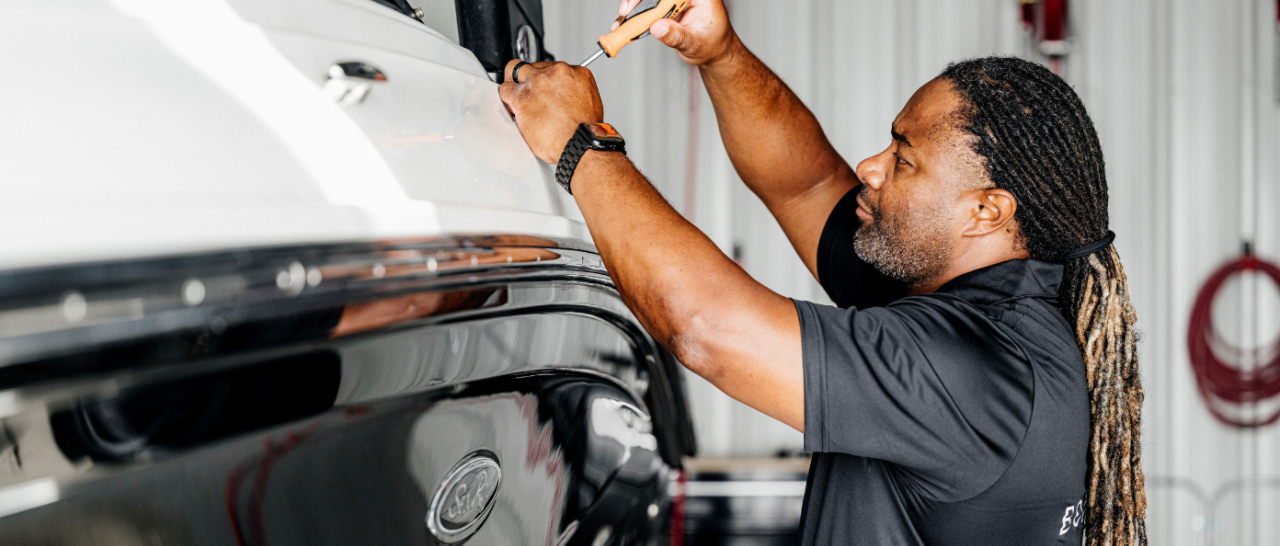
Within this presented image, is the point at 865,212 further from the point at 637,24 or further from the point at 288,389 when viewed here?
the point at 288,389

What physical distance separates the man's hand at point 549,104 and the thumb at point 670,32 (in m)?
0.17

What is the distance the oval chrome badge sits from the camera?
2.25 ft

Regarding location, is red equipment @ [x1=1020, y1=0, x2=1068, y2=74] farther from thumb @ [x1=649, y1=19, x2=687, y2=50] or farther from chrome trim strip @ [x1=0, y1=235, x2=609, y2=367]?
chrome trim strip @ [x1=0, y1=235, x2=609, y2=367]

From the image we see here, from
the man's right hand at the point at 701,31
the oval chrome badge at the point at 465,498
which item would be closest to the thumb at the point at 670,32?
the man's right hand at the point at 701,31

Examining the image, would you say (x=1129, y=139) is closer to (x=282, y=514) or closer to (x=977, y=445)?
(x=977, y=445)

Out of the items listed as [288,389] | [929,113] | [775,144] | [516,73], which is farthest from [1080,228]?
[288,389]

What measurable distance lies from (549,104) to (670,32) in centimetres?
36

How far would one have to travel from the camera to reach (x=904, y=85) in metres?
3.04

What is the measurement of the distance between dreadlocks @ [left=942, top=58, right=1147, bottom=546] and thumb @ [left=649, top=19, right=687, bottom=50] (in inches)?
16.4

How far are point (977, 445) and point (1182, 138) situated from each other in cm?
298

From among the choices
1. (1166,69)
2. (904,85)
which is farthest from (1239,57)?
(904,85)

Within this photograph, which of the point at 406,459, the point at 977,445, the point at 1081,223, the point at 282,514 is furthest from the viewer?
the point at 1081,223

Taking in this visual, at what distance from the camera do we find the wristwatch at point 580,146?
0.82 metres

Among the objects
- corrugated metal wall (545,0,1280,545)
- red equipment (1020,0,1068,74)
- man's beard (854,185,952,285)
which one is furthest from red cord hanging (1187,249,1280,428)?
man's beard (854,185,952,285)
